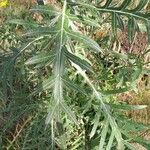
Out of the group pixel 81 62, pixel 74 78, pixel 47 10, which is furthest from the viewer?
pixel 74 78

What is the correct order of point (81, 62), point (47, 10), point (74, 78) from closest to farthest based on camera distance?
1. point (81, 62)
2. point (47, 10)
3. point (74, 78)

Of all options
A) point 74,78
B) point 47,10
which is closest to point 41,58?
point 47,10

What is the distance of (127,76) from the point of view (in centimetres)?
328

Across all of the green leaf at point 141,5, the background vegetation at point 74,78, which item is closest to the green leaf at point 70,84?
the background vegetation at point 74,78

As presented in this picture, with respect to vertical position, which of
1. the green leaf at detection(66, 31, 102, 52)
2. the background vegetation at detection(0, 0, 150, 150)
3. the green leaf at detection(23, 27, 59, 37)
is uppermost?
the green leaf at detection(23, 27, 59, 37)

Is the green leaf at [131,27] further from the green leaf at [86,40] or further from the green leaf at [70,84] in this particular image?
the green leaf at [70,84]

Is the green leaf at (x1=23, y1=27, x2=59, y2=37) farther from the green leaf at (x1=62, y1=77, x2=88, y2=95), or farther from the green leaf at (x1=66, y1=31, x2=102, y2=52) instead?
the green leaf at (x1=62, y1=77, x2=88, y2=95)

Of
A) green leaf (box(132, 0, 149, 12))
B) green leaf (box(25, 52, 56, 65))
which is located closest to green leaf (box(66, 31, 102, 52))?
green leaf (box(25, 52, 56, 65))

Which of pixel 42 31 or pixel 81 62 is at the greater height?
pixel 42 31

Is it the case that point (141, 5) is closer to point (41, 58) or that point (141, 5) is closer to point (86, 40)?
point (86, 40)

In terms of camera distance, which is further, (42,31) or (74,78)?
(74,78)

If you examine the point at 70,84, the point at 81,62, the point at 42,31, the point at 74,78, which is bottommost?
the point at 74,78

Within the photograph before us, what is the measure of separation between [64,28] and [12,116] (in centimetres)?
117

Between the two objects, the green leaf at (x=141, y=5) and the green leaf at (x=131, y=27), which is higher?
the green leaf at (x=141, y=5)
